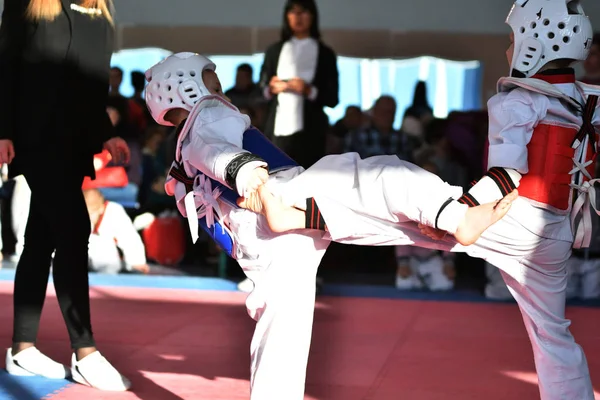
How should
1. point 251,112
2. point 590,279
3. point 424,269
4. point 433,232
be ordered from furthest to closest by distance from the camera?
point 251,112
point 424,269
point 590,279
point 433,232

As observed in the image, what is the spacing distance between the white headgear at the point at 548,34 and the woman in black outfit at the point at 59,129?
1830 millimetres

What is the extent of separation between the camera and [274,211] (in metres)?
2.93

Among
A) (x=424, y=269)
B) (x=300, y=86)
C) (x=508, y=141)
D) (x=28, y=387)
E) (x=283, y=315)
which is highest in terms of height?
(x=508, y=141)

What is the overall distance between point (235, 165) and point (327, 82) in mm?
3506

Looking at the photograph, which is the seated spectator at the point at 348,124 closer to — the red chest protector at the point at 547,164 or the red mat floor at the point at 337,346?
the red mat floor at the point at 337,346

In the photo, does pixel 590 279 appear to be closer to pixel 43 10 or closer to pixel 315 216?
pixel 315 216

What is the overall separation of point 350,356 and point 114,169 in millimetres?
3111

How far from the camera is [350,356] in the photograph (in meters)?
4.66

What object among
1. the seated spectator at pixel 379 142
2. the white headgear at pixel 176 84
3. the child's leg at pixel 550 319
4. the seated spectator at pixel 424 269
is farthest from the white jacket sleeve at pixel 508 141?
the seated spectator at pixel 379 142

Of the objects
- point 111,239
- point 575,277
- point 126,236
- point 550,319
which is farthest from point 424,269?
point 550,319

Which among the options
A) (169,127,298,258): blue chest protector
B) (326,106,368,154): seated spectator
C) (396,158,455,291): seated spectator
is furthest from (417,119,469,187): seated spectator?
(169,127,298,258): blue chest protector

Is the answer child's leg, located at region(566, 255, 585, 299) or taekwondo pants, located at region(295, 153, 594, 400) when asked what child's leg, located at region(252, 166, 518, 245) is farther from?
child's leg, located at region(566, 255, 585, 299)

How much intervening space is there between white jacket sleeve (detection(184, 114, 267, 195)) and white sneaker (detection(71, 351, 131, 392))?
129 centimetres

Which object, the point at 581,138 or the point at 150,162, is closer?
the point at 581,138
